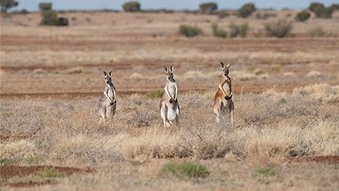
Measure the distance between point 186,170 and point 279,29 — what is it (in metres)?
89.8

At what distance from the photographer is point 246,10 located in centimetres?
18312

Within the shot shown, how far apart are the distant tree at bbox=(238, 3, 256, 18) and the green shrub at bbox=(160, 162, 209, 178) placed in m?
172

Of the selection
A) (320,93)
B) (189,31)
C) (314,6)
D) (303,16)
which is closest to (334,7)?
(314,6)

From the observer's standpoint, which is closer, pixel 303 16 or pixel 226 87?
pixel 226 87

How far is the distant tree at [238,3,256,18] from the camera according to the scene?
599 feet

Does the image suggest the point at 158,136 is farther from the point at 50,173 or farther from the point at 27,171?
the point at 50,173

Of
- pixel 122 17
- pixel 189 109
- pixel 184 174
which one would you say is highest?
pixel 184 174

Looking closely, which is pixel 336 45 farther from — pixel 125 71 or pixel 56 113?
pixel 56 113

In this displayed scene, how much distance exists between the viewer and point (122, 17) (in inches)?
6831

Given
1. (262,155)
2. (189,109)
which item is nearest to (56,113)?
(189,109)

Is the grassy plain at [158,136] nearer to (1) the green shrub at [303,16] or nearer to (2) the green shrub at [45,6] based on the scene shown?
(1) the green shrub at [303,16]

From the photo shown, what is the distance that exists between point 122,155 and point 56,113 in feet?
26.9

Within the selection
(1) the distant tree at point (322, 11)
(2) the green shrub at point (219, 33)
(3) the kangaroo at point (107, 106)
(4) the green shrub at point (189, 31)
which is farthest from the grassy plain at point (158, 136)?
(1) the distant tree at point (322, 11)

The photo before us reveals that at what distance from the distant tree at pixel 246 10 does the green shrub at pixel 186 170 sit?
171512mm
